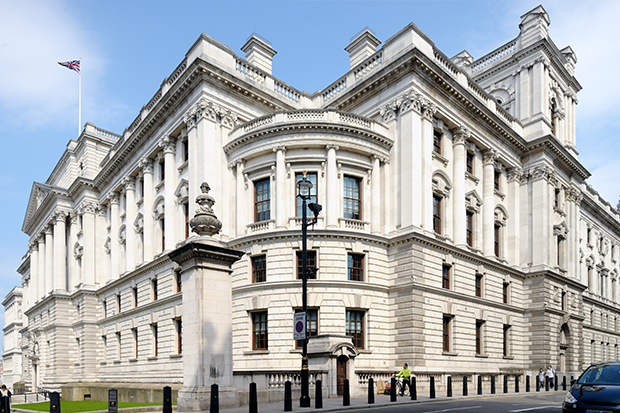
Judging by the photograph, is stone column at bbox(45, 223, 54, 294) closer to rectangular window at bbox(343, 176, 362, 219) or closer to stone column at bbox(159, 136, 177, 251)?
stone column at bbox(159, 136, 177, 251)

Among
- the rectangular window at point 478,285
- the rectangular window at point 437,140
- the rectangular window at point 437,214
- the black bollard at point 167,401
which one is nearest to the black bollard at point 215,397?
the black bollard at point 167,401

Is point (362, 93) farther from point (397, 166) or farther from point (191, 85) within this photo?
point (191, 85)

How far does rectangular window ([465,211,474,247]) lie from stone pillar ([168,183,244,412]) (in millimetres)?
23680

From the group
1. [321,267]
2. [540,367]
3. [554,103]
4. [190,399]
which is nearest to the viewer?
[190,399]

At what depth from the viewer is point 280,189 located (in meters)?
30.5

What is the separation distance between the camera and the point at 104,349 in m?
47.8

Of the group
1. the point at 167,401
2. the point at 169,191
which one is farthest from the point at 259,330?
the point at 167,401

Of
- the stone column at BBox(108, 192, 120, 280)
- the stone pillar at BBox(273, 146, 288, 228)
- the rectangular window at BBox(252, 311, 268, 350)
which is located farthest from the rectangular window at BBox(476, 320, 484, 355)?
the stone column at BBox(108, 192, 120, 280)

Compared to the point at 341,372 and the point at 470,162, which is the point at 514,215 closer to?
the point at 470,162

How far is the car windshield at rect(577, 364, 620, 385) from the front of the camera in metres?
11.6

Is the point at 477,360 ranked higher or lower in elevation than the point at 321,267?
lower

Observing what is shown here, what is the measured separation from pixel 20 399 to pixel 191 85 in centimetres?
3372

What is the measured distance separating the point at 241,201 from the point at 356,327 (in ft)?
33.4

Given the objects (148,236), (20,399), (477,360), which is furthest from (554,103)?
(20,399)
